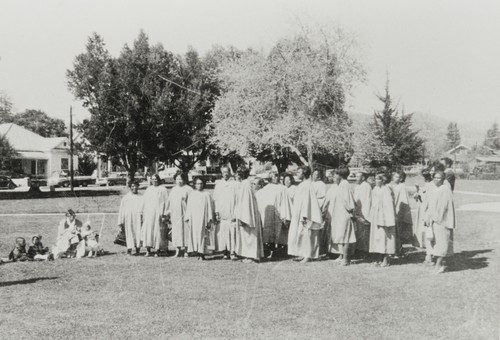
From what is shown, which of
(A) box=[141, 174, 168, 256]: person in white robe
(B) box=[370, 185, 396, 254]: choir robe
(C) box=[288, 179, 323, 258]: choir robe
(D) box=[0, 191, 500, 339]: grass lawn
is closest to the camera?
(D) box=[0, 191, 500, 339]: grass lawn

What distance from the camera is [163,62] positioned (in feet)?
117

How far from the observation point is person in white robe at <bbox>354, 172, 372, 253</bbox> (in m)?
10.6

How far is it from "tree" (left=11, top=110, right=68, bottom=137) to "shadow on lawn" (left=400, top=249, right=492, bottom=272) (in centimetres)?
8477

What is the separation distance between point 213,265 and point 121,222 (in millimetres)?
2902

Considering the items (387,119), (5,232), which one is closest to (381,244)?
(5,232)

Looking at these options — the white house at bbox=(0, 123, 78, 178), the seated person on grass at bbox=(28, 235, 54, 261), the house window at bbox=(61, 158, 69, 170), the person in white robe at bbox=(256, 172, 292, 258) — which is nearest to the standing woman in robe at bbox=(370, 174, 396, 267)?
the person in white robe at bbox=(256, 172, 292, 258)

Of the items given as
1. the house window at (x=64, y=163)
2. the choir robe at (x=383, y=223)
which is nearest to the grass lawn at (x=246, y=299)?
the choir robe at (x=383, y=223)

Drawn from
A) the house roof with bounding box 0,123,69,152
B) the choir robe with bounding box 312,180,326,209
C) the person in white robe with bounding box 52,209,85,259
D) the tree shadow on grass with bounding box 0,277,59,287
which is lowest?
the tree shadow on grass with bounding box 0,277,59,287

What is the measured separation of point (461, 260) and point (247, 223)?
4.45 meters

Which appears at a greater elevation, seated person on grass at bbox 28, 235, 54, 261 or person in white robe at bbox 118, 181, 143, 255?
person in white robe at bbox 118, 181, 143, 255

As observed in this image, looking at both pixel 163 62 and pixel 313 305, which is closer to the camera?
pixel 313 305

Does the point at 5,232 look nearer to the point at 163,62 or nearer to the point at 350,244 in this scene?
the point at 350,244

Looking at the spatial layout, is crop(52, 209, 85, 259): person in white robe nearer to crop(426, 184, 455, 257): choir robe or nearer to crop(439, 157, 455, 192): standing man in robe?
crop(426, 184, 455, 257): choir robe

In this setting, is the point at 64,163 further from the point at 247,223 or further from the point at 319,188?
the point at 247,223
